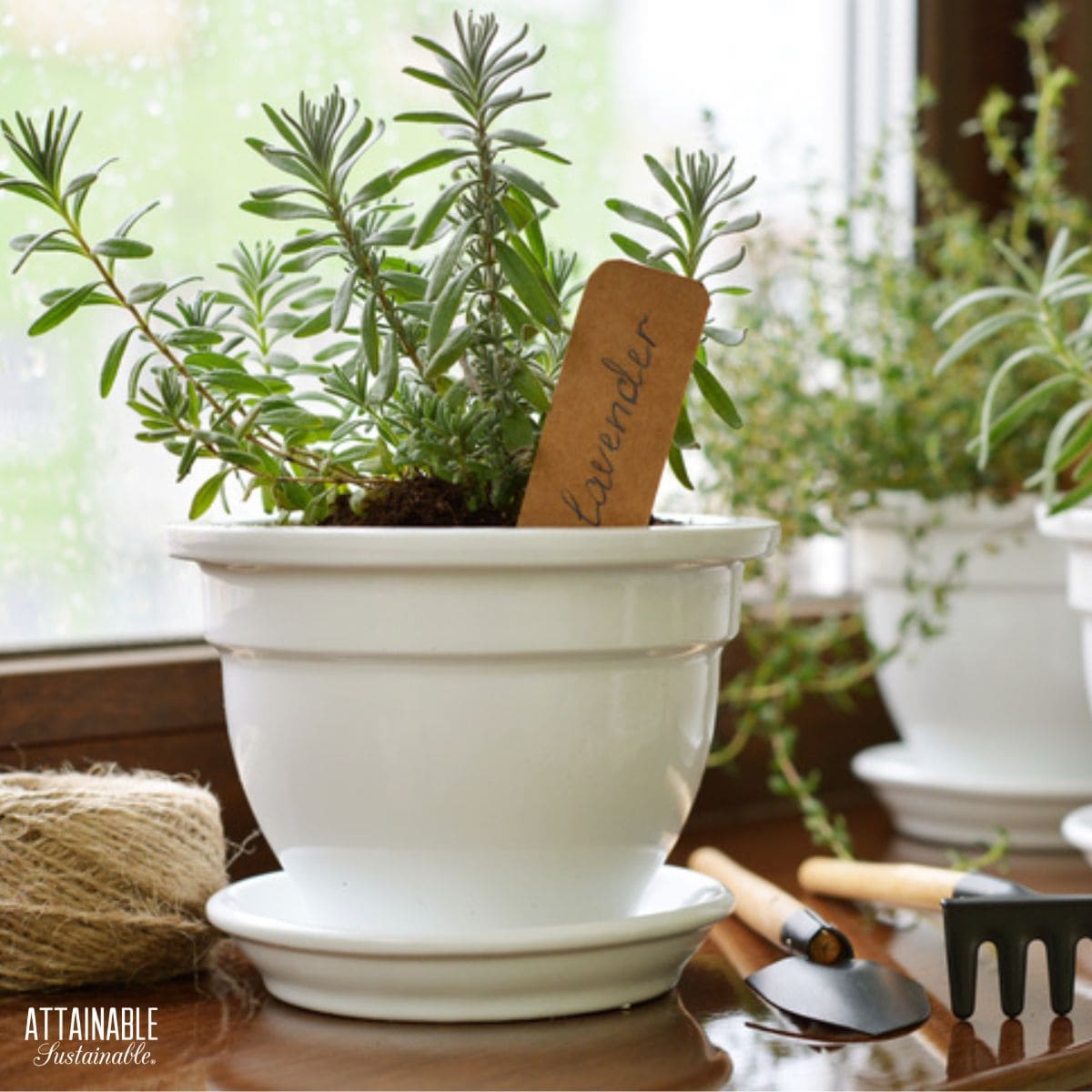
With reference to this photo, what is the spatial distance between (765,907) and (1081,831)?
0.20 metres

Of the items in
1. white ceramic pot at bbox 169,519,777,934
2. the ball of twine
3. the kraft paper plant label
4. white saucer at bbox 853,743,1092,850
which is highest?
the kraft paper plant label

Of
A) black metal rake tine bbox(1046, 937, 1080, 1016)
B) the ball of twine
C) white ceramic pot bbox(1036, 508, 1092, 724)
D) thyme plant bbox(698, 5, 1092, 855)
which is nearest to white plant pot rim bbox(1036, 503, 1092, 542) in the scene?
white ceramic pot bbox(1036, 508, 1092, 724)

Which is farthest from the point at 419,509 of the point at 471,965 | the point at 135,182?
the point at 135,182

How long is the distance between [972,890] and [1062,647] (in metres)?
0.31

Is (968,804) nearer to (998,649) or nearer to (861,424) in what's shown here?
(998,649)

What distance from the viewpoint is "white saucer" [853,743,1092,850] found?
100 cm

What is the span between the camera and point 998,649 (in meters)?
1.02

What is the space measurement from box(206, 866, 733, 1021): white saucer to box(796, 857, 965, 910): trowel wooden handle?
179 mm

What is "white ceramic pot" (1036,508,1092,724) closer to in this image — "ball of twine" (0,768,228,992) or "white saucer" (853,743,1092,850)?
"white saucer" (853,743,1092,850)

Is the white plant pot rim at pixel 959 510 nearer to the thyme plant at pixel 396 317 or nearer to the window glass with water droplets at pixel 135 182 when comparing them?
the window glass with water droplets at pixel 135 182

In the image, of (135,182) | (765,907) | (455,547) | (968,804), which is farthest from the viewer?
(968,804)

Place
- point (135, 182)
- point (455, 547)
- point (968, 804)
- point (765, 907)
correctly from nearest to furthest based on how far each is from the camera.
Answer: point (455, 547)
point (765, 907)
point (135, 182)
point (968, 804)

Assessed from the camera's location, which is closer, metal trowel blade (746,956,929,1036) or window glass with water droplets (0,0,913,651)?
metal trowel blade (746,956,929,1036)

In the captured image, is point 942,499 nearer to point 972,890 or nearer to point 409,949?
point 972,890
